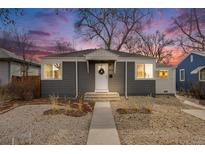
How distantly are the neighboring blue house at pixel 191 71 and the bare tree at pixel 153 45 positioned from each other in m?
1.90

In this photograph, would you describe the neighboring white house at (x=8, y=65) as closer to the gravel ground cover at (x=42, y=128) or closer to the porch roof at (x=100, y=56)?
the porch roof at (x=100, y=56)

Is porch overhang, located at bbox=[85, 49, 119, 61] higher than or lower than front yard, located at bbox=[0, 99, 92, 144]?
higher

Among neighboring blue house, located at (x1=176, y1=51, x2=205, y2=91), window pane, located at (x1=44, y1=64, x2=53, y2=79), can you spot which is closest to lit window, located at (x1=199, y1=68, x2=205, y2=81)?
neighboring blue house, located at (x1=176, y1=51, x2=205, y2=91)

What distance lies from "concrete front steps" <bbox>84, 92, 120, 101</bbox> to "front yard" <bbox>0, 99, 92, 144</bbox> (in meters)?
3.42

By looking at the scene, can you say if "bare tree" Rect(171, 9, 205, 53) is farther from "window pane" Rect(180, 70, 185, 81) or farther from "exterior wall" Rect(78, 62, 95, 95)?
"exterior wall" Rect(78, 62, 95, 95)

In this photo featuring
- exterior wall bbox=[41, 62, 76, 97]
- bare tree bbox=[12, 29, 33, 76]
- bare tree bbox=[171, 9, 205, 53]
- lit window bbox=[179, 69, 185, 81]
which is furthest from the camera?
lit window bbox=[179, 69, 185, 81]

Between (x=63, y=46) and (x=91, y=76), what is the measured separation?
295cm

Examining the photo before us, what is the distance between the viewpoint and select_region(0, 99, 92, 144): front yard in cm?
456

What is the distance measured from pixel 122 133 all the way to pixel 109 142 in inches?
27.5

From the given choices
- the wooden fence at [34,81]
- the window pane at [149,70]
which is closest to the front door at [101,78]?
the window pane at [149,70]

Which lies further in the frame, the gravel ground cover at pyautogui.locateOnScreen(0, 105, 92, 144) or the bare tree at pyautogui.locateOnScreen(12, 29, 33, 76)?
the bare tree at pyautogui.locateOnScreen(12, 29, 33, 76)
